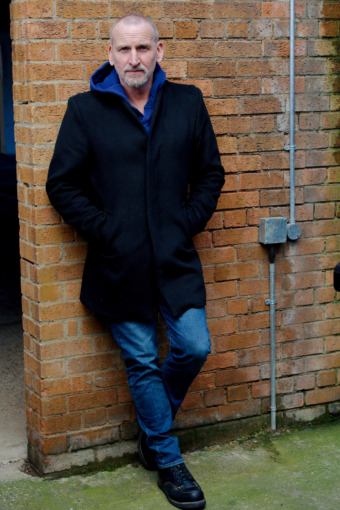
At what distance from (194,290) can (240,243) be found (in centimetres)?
60

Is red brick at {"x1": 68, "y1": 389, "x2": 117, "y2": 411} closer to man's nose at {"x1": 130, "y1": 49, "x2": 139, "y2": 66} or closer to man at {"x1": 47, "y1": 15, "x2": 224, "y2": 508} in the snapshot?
man at {"x1": 47, "y1": 15, "x2": 224, "y2": 508}

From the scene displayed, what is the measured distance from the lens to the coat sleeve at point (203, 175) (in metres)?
3.54

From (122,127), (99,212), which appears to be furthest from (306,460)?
(122,127)

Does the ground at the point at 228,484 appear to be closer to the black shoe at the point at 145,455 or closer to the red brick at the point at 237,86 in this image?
the black shoe at the point at 145,455

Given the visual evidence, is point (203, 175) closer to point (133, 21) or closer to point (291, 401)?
point (133, 21)

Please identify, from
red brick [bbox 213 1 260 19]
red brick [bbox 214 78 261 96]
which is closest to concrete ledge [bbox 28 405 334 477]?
red brick [bbox 214 78 261 96]

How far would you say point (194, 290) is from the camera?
11.5 feet

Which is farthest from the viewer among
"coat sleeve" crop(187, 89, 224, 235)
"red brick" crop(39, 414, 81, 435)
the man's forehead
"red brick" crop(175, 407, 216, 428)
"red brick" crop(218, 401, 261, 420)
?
"red brick" crop(218, 401, 261, 420)

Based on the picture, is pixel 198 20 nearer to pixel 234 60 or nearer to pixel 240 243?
pixel 234 60

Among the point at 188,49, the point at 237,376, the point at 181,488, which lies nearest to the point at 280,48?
the point at 188,49

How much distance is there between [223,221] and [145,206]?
2.15ft

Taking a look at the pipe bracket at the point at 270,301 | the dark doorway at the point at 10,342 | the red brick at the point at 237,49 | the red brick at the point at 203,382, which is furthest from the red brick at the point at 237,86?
the dark doorway at the point at 10,342

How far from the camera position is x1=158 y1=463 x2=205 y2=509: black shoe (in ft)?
11.1

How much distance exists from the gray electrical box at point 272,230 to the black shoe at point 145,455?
1.17 meters
